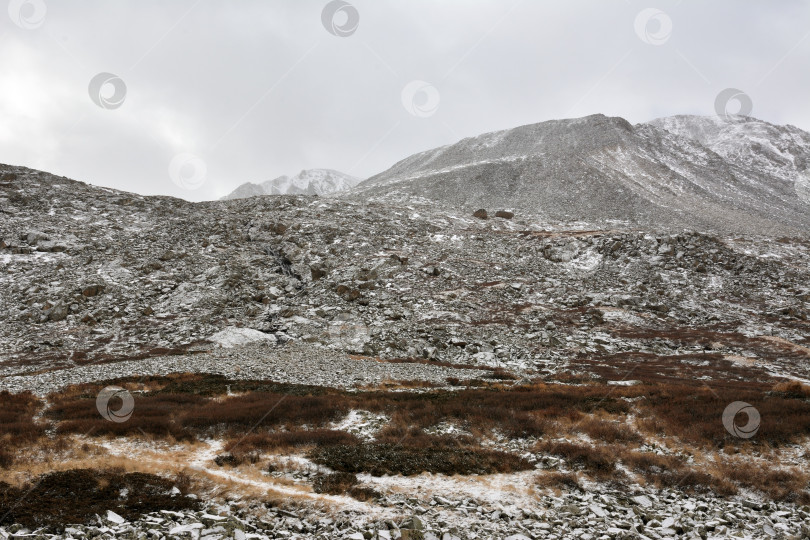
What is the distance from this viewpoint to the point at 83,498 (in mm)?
11633

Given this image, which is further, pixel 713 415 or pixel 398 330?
pixel 398 330

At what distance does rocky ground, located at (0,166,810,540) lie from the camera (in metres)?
12.1

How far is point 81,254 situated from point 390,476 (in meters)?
55.4

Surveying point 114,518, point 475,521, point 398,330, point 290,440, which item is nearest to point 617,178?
point 398,330

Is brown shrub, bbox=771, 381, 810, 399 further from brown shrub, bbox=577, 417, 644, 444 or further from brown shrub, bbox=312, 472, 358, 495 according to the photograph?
brown shrub, bbox=312, 472, 358, 495

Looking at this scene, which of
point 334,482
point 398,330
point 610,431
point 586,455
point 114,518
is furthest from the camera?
point 398,330

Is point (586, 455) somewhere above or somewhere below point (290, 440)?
below

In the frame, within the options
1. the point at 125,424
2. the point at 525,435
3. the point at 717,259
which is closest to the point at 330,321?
the point at 125,424

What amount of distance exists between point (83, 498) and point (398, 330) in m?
30.9

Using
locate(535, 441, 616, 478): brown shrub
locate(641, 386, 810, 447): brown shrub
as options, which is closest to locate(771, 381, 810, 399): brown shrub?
locate(641, 386, 810, 447): brown shrub

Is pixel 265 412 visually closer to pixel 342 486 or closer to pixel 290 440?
pixel 290 440

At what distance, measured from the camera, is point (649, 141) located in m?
122

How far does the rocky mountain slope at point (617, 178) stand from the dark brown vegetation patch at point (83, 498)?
77628mm

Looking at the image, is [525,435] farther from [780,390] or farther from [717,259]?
[717,259]
